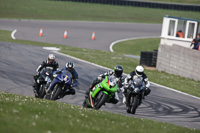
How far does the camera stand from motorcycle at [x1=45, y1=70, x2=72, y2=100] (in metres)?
11.7

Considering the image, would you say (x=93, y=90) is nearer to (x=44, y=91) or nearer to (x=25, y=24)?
(x=44, y=91)

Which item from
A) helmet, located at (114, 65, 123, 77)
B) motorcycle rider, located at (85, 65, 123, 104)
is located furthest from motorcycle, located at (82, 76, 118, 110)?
helmet, located at (114, 65, 123, 77)

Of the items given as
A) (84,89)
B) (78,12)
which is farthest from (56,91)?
(78,12)

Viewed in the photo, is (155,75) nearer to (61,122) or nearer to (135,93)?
(135,93)

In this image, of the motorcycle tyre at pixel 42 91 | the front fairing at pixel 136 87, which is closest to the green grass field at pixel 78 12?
the motorcycle tyre at pixel 42 91

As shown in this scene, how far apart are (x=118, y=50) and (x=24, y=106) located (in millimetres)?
23761

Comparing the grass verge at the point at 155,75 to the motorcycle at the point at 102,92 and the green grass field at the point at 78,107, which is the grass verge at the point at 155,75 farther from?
the motorcycle at the point at 102,92

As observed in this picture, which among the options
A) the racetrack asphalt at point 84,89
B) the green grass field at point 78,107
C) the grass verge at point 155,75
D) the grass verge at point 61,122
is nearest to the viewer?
the grass verge at point 61,122

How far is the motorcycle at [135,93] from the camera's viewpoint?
1187 centimetres

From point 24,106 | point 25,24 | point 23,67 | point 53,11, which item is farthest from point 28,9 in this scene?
point 24,106

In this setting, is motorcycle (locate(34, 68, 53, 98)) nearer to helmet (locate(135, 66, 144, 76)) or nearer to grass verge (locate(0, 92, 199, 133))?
helmet (locate(135, 66, 144, 76))

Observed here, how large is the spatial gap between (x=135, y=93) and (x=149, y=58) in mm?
12036

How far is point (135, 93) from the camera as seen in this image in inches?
468

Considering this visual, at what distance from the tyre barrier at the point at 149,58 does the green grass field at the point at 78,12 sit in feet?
75.1
